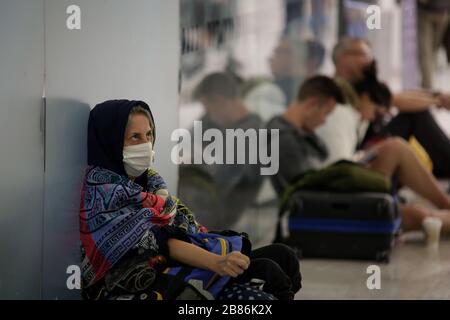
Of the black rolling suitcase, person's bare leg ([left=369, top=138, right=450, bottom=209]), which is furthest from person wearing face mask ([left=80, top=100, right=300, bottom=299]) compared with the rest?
person's bare leg ([left=369, top=138, right=450, bottom=209])

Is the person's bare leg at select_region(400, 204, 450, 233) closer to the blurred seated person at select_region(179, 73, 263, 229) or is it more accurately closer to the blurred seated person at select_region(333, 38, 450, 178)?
the blurred seated person at select_region(333, 38, 450, 178)

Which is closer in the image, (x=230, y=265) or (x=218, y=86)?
(x=230, y=265)

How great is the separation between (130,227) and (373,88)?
3.56 metres

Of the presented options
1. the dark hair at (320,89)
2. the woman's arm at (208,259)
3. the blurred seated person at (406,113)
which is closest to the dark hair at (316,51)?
the blurred seated person at (406,113)

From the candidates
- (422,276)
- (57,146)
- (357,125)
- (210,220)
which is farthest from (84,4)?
(357,125)

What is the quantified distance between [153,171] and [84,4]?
499mm

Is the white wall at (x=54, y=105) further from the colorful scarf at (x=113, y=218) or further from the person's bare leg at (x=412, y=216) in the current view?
the person's bare leg at (x=412, y=216)

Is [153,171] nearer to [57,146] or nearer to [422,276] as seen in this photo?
[57,146]

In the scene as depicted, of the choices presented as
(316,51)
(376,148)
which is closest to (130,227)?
(376,148)

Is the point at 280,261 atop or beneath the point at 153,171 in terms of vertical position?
beneath

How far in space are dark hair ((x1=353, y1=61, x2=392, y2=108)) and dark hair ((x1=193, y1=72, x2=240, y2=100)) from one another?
0.99 metres

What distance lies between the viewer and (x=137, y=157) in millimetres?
2393

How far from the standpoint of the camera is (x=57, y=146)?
8.21ft

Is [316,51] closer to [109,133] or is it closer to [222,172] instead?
[222,172]
